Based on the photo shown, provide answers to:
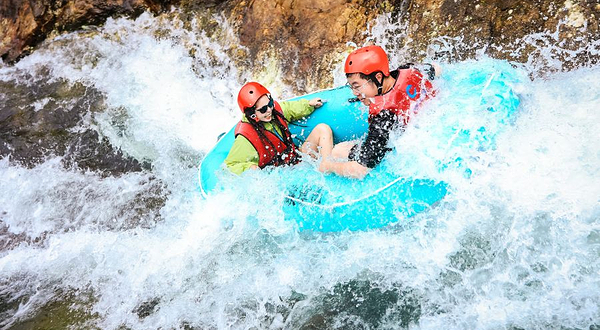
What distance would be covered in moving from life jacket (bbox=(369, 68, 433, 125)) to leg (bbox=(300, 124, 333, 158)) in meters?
0.84

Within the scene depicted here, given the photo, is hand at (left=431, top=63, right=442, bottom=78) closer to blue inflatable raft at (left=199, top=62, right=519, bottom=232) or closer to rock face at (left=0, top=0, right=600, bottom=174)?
blue inflatable raft at (left=199, top=62, right=519, bottom=232)

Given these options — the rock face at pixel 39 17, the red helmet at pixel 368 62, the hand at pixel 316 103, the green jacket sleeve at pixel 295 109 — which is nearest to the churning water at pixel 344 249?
the red helmet at pixel 368 62

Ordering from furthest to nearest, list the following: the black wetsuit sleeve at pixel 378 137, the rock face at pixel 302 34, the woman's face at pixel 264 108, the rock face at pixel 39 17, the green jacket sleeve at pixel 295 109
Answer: the rock face at pixel 39 17, the rock face at pixel 302 34, the green jacket sleeve at pixel 295 109, the woman's face at pixel 264 108, the black wetsuit sleeve at pixel 378 137

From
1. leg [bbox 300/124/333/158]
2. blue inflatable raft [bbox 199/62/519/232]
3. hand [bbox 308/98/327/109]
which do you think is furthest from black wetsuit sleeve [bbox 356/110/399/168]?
hand [bbox 308/98/327/109]

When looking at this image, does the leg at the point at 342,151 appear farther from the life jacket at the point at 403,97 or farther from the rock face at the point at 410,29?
the rock face at the point at 410,29

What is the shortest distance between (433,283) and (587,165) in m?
1.43

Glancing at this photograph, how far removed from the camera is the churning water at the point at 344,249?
3420 mm

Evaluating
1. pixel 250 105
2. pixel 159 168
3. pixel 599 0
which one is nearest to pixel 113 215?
Answer: pixel 159 168

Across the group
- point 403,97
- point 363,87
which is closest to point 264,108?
point 363,87

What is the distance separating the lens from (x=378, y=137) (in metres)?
3.56

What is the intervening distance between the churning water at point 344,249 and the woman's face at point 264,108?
0.55 metres

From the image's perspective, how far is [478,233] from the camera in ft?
12.3

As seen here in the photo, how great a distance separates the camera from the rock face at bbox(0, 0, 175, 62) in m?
7.73

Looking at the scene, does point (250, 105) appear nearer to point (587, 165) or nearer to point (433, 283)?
point (433, 283)
